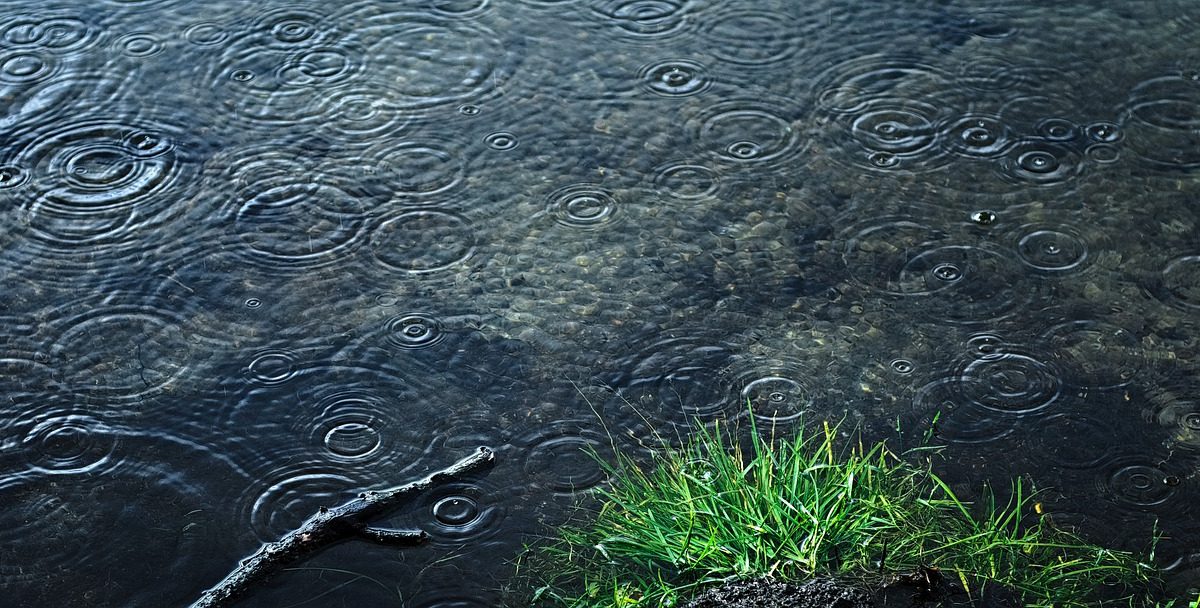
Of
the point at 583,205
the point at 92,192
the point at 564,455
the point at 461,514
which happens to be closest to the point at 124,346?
the point at 92,192

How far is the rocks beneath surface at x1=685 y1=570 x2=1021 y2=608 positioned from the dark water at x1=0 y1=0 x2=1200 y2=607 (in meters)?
0.43

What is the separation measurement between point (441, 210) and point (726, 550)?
A: 1645 mm

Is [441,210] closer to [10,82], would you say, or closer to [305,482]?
[305,482]

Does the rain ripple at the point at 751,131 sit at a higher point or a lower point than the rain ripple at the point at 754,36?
lower

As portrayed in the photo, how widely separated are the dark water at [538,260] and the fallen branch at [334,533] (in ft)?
0.12

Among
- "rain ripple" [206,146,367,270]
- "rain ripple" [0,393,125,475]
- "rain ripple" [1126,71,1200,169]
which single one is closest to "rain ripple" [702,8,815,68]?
"rain ripple" [1126,71,1200,169]

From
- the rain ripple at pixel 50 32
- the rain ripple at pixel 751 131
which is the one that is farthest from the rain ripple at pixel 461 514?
the rain ripple at pixel 50 32

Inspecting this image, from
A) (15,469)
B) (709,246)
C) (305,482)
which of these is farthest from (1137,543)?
(15,469)

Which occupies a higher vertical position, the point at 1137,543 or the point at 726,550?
the point at 726,550

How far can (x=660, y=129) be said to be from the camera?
421 cm

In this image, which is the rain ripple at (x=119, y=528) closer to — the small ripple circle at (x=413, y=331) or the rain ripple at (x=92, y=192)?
the small ripple circle at (x=413, y=331)

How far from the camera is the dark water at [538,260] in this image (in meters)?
3.04

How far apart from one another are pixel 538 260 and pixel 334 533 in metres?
1.12

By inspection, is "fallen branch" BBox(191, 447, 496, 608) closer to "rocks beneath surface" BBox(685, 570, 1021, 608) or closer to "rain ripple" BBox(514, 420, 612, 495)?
"rain ripple" BBox(514, 420, 612, 495)
